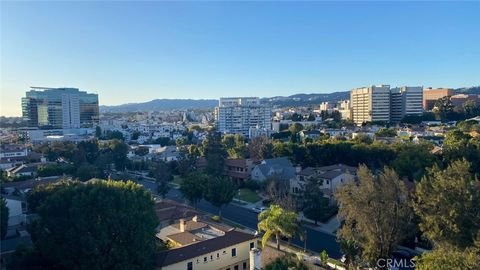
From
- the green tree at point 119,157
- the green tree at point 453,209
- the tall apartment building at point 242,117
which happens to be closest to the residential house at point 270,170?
the green tree at point 119,157

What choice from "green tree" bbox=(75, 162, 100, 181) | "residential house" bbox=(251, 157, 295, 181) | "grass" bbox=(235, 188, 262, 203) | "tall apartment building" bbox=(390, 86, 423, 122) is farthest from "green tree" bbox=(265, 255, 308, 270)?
"tall apartment building" bbox=(390, 86, 423, 122)

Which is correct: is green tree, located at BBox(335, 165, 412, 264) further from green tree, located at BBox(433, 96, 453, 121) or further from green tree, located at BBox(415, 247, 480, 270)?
green tree, located at BBox(433, 96, 453, 121)

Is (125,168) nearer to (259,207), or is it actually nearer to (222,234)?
(259,207)

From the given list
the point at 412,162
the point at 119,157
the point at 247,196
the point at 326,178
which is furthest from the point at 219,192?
the point at 119,157

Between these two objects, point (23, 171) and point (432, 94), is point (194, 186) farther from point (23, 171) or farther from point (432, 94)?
point (432, 94)

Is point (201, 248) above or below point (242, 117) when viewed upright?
below

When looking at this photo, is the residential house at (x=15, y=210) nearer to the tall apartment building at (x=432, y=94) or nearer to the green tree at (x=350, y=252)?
the green tree at (x=350, y=252)

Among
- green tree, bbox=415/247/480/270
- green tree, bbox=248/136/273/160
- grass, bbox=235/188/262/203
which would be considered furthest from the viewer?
green tree, bbox=248/136/273/160
